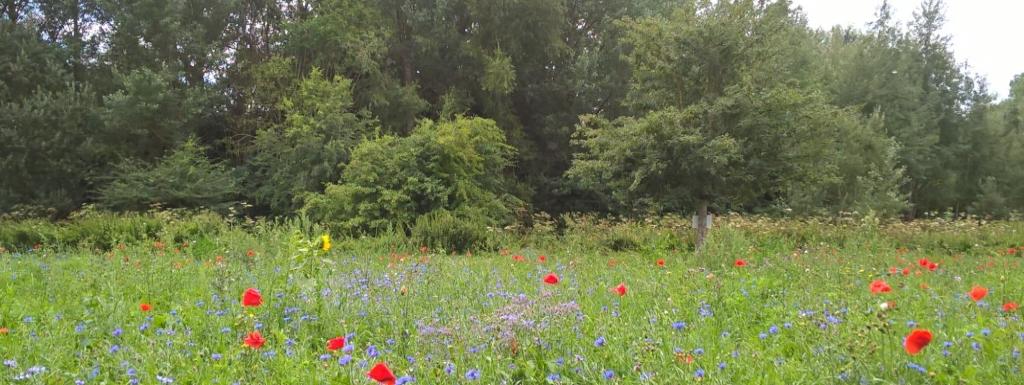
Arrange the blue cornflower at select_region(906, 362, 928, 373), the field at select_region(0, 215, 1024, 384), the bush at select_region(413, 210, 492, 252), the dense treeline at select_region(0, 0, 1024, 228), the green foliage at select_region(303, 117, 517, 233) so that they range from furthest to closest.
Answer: the dense treeline at select_region(0, 0, 1024, 228)
the green foliage at select_region(303, 117, 517, 233)
the bush at select_region(413, 210, 492, 252)
the field at select_region(0, 215, 1024, 384)
the blue cornflower at select_region(906, 362, 928, 373)

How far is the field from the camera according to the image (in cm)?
236

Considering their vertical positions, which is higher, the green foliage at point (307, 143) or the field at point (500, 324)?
the green foliage at point (307, 143)

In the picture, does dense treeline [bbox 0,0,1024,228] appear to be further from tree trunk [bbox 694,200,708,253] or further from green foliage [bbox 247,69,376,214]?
tree trunk [bbox 694,200,708,253]

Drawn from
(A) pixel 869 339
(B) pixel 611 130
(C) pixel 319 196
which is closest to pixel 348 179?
(C) pixel 319 196

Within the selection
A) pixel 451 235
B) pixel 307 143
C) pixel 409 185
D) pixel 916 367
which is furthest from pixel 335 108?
pixel 916 367

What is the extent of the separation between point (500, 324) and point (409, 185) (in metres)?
12.2

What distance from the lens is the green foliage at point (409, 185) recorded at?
1440 cm

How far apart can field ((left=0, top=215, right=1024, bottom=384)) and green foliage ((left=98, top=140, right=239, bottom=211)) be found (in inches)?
499

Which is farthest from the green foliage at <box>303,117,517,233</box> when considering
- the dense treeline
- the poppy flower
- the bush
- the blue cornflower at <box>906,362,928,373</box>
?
the poppy flower

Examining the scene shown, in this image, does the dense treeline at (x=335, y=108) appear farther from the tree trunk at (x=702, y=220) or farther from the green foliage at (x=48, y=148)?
the tree trunk at (x=702, y=220)

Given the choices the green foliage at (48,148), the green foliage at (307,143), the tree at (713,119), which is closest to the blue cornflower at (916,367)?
the tree at (713,119)

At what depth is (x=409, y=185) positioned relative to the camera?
1478 centimetres

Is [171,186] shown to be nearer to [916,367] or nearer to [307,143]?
[307,143]

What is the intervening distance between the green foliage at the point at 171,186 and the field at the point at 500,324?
12678mm
